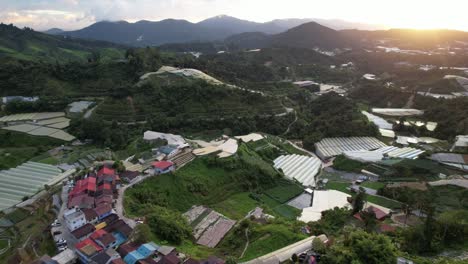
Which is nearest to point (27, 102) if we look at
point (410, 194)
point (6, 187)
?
point (6, 187)

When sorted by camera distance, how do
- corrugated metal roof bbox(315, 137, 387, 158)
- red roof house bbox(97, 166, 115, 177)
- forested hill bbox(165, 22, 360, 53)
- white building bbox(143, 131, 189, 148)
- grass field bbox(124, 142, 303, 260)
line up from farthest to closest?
forested hill bbox(165, 22, 360, 53)
corrugated metal roof bbox(315, 137, 387, 158)
white building bbox(143, 131, 189, 148)
red roof house bbox(97, 166, 115, 177)
grass field bbox(124, 142, 303, 260)

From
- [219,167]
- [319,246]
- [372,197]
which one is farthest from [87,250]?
[372,197]

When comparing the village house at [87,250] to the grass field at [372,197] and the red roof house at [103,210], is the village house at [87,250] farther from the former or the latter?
the grass field at [372,197]

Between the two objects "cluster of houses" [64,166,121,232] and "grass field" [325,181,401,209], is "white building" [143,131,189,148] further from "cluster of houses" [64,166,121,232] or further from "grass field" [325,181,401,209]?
"grass field" [325,181,401,209]

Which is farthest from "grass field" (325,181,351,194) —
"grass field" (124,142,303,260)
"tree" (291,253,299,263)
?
"tree" (291,253,299,263)

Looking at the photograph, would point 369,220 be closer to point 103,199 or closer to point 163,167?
point 163,167

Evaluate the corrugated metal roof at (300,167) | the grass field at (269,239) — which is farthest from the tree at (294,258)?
the corrugated metal roof at (300,167)

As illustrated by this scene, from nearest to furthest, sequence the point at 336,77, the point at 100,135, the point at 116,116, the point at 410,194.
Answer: the point at 410,194 → the point at 100,135 → the point at 116,116 → the point at 336,77

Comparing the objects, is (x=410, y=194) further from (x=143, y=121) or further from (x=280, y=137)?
(x=143, y=121)
